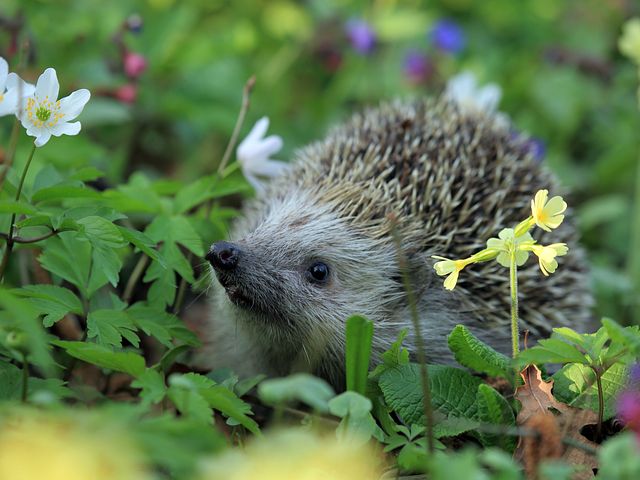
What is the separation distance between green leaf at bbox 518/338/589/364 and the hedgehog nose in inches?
35.2

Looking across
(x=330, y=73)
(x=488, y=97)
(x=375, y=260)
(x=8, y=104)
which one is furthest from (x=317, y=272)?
(x=330, y=73)

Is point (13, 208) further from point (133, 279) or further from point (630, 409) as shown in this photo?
point (630, 409)

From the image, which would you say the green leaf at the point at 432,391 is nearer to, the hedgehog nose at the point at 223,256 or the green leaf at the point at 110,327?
the hedgehog nose at the point at 223,256

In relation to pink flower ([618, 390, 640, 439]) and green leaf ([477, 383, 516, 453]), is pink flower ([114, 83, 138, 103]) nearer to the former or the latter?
green leaf ([477, 383, 516, 453])

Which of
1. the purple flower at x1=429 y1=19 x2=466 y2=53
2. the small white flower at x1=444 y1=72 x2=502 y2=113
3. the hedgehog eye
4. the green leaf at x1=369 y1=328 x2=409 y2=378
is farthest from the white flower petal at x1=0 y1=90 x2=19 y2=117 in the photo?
the purple flower at x1=429 y1=19 x2=466 y2=53

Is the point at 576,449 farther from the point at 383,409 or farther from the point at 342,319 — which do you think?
the point at 342,319

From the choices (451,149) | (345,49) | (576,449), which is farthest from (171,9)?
(576,449)

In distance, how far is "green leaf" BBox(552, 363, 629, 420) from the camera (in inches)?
81.5

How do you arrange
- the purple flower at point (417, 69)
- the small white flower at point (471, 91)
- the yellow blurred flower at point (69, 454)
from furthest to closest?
1. the purple flower at point (417, 69)
2. the small white flower at point (471, 91)
3. the yellow blurred flower at point (69, 454)

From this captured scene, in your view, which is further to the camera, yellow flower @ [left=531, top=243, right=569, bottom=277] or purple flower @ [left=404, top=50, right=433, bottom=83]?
purple flower @ [left=404, top=50, right=433, bottom=83]

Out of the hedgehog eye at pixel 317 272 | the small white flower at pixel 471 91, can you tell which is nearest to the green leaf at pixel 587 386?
the hedgehog eye at pixel 317 272

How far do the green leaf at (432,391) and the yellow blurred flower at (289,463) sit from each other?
0.69m

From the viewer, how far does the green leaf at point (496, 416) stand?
81.7 inches

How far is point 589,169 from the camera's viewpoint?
4660 millimetres
